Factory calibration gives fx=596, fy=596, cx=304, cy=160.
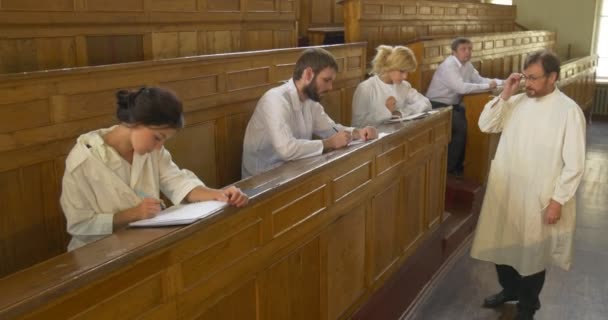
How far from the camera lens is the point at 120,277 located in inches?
62.7

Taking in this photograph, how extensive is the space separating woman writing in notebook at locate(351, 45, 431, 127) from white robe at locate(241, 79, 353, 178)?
88 cm

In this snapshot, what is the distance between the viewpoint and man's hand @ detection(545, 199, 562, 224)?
3228 mm

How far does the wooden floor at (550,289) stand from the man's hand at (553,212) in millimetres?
838

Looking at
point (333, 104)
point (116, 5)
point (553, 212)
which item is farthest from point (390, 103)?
point (116, 5)

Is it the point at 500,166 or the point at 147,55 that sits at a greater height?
the point at 147,55

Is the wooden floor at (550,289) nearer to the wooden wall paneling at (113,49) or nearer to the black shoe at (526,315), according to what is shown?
the black shoe at (526,315)

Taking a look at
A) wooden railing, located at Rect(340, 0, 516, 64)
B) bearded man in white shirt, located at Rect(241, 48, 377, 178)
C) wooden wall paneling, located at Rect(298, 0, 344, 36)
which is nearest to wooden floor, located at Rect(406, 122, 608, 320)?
bearded man in white shirt, located at Rect(241, 48, 377, 178)

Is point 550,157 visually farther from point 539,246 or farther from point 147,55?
point 147,55

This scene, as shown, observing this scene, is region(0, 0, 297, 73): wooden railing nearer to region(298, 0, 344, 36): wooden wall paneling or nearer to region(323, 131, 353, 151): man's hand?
region(323, 131, 353, 151): man's hand

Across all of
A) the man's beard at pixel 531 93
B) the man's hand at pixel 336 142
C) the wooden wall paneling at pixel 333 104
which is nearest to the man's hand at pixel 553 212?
the man's beard at pixel 531 93

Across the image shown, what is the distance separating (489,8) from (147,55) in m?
8.39

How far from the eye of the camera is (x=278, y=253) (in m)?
2.37

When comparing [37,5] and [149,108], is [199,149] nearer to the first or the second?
[37,5]

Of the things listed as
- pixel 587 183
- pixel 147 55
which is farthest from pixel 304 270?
pixel 587 183
